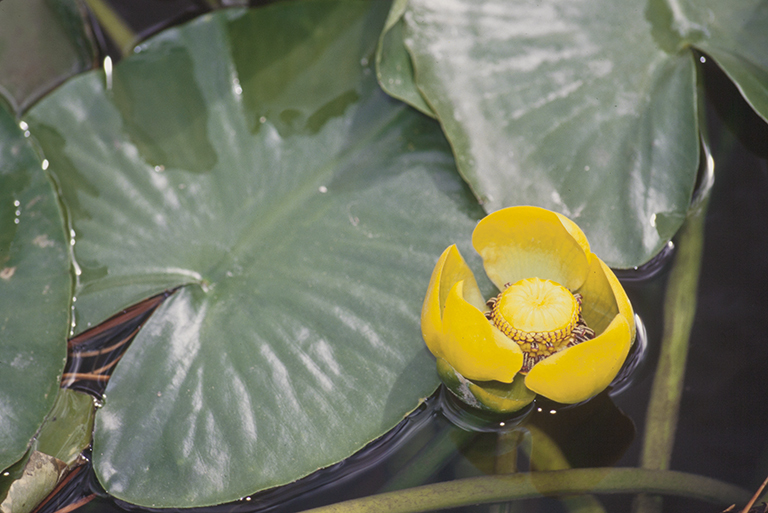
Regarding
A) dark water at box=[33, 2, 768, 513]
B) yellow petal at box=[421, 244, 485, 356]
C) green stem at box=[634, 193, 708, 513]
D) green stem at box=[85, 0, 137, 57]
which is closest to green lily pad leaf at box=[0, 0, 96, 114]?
green stem at box=[85, 0, 137, 57]

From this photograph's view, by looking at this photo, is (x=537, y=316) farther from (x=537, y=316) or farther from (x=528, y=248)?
(x=528, y=248)

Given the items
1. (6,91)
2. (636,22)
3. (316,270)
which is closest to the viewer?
(316,270)

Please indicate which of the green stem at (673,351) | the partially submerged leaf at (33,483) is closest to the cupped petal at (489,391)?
the green stem at (673,351)

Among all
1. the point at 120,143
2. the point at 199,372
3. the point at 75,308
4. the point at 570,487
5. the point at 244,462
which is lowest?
the point at 570,487

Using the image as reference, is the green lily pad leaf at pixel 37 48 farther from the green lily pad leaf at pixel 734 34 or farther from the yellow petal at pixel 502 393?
the green lily pad leaf at pixel 734 34

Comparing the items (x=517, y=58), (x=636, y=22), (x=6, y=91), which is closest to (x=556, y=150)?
(x=517, y=58)

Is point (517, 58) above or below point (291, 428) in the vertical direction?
above

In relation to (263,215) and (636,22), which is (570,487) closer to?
(263,215)
